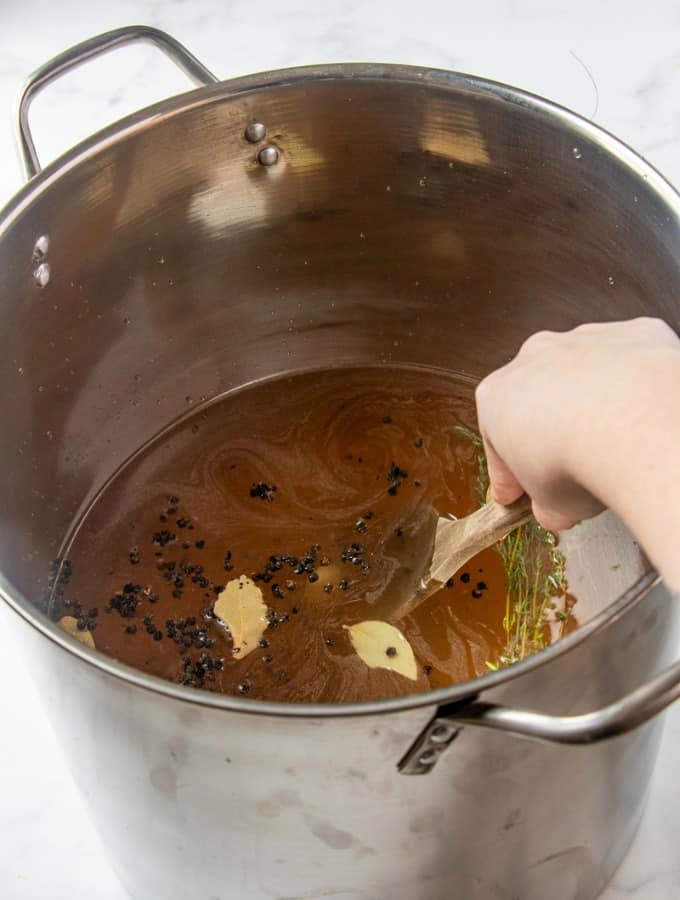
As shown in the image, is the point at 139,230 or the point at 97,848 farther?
the point at 139,230

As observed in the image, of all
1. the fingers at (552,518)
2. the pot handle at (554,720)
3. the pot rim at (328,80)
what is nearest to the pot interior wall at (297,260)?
the pot rim at (328,80)

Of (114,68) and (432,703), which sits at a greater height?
(114,68)

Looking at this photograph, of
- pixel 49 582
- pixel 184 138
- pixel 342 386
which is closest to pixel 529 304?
pixel 342 386

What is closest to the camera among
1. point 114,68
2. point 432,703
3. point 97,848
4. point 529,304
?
point 432,703

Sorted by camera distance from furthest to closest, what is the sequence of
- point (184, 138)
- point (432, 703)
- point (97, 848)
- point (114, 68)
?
point (114, 68) < point (184, 138) < point (97, 848) < point (432, 703)

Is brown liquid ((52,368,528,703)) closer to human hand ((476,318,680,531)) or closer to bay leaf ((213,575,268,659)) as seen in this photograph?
bay leaf ((213,575,268,659))

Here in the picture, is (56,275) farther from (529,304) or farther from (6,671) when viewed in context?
(529,304)
